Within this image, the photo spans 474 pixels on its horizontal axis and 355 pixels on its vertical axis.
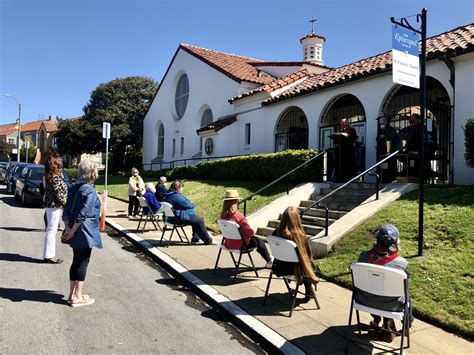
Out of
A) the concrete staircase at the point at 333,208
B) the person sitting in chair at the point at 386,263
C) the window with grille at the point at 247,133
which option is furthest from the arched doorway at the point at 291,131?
the person sitting in chair at the point at 386,263

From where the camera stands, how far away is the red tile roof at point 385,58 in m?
10.8

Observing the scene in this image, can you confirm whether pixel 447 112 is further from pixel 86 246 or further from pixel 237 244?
pixel 86 246

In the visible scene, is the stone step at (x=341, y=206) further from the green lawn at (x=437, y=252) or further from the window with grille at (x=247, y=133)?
the window with grille at (x=247, y=133)

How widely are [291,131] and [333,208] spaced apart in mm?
8582

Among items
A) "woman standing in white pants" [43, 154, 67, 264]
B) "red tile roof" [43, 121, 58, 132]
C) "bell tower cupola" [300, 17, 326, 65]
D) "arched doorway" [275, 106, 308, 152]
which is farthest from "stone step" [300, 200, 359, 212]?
"red tile roof" [43, 121, 58, 132]

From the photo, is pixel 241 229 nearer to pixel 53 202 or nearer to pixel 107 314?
pixel 107 314

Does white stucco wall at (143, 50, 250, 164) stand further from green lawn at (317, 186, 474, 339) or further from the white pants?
the white pants

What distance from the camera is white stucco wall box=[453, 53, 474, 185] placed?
10195mm

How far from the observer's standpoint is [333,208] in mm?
10078

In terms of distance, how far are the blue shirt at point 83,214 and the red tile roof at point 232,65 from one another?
56.8ft

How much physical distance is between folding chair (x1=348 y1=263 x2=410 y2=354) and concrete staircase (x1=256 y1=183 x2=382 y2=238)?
4841mm

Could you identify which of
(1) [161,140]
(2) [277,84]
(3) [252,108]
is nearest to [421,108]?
(2) [277,84]

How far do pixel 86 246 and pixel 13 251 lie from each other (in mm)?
3821

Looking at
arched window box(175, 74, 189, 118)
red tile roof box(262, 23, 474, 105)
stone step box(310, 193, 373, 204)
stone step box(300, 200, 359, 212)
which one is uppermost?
arched window box(175, 74, 189, 118)
